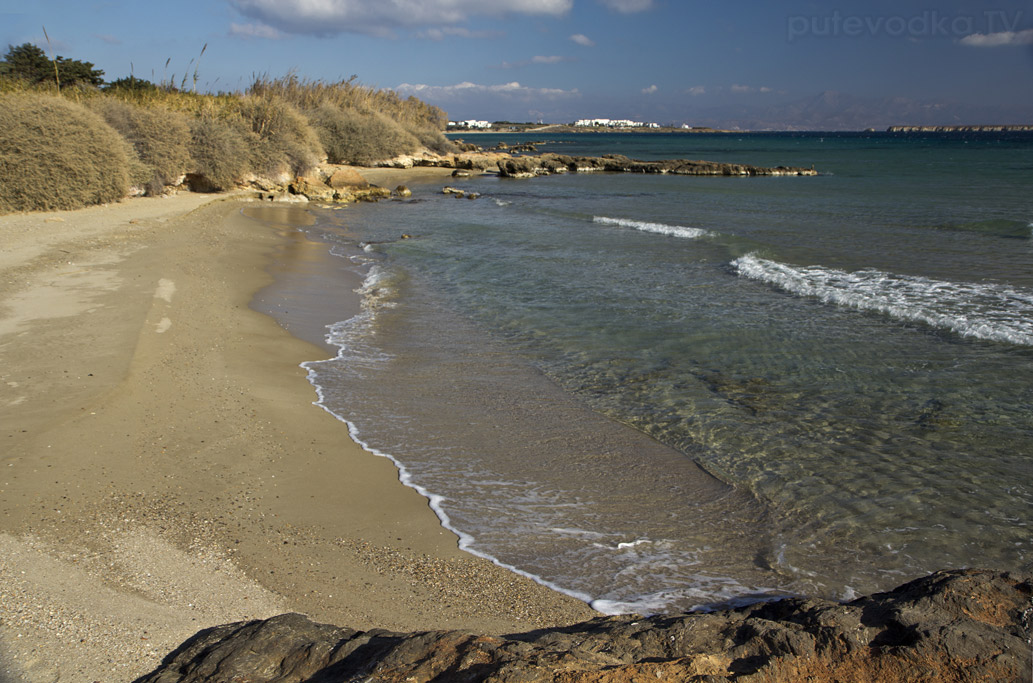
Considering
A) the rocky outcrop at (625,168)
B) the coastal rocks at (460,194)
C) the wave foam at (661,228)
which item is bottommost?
the wave foam at (661,228)

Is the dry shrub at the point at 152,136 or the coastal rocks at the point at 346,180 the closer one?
the dry shrub at the point at 152,136

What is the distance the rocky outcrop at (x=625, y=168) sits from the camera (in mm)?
45406

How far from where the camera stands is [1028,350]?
8047 mm

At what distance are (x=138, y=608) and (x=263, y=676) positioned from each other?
1.12m

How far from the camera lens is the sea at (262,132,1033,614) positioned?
4129 millimetres

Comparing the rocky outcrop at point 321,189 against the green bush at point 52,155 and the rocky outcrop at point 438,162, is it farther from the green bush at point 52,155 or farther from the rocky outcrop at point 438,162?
the rocky outcrop at point 438,162

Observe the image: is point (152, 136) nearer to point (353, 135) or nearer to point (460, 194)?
point (460, 194)

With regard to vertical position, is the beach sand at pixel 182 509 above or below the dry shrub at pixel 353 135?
below

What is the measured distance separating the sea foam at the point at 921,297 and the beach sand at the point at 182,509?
7.97 meters

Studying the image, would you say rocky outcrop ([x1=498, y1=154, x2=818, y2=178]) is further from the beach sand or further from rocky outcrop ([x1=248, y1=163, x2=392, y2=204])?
the beach sand

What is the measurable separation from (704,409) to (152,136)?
20713mm

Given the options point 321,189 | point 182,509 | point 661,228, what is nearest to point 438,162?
point 321,189

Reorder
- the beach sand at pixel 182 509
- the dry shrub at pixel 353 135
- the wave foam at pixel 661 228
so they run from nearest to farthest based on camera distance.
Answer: the beach sand at pixel 182 509, the wave foam at pixel 661 228, the dry shrub at pixel 353 135

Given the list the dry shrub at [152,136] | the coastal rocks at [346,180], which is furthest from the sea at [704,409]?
the coastal rocks at [346,180]
